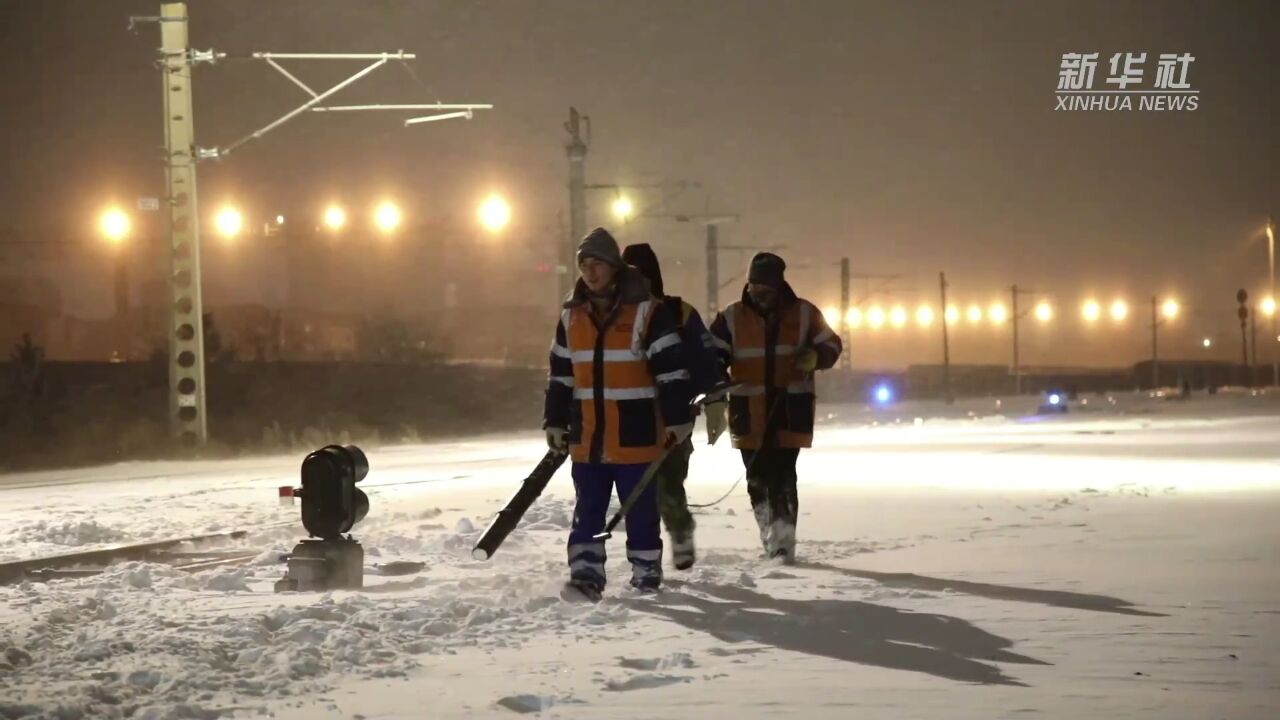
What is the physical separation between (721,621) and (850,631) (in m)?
0.69

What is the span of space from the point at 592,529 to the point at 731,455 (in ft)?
55.9

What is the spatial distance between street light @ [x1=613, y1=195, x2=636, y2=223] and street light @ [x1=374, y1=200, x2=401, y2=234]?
27.1ft

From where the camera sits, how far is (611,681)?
661 cm

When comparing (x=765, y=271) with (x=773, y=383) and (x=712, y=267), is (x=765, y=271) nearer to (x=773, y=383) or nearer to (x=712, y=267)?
(x=773, y=383)

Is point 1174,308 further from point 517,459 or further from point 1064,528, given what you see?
point 1064,528

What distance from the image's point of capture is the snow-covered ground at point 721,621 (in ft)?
20.6

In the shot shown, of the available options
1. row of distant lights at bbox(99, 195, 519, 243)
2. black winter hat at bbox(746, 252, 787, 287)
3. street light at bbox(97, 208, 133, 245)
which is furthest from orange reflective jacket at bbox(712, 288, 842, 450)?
street light at bbox(97, 208, 133, 245)

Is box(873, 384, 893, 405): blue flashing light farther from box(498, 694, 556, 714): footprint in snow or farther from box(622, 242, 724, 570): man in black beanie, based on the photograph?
box(498, 694, 556, 714): footprint in snow

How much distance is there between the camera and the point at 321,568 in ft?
32.1

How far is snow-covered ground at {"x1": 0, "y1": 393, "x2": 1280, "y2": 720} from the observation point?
6.29 m

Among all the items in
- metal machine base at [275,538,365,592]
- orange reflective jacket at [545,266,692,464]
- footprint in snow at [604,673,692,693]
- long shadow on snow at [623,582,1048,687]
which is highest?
orange reflective jacket at [545,266,692,464]

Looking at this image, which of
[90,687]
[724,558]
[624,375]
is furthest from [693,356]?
[90,687]

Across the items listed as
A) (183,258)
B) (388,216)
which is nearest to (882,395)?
(388,216)

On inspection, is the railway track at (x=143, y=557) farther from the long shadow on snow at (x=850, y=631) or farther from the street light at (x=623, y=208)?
the street light at (x=623, y=208)
